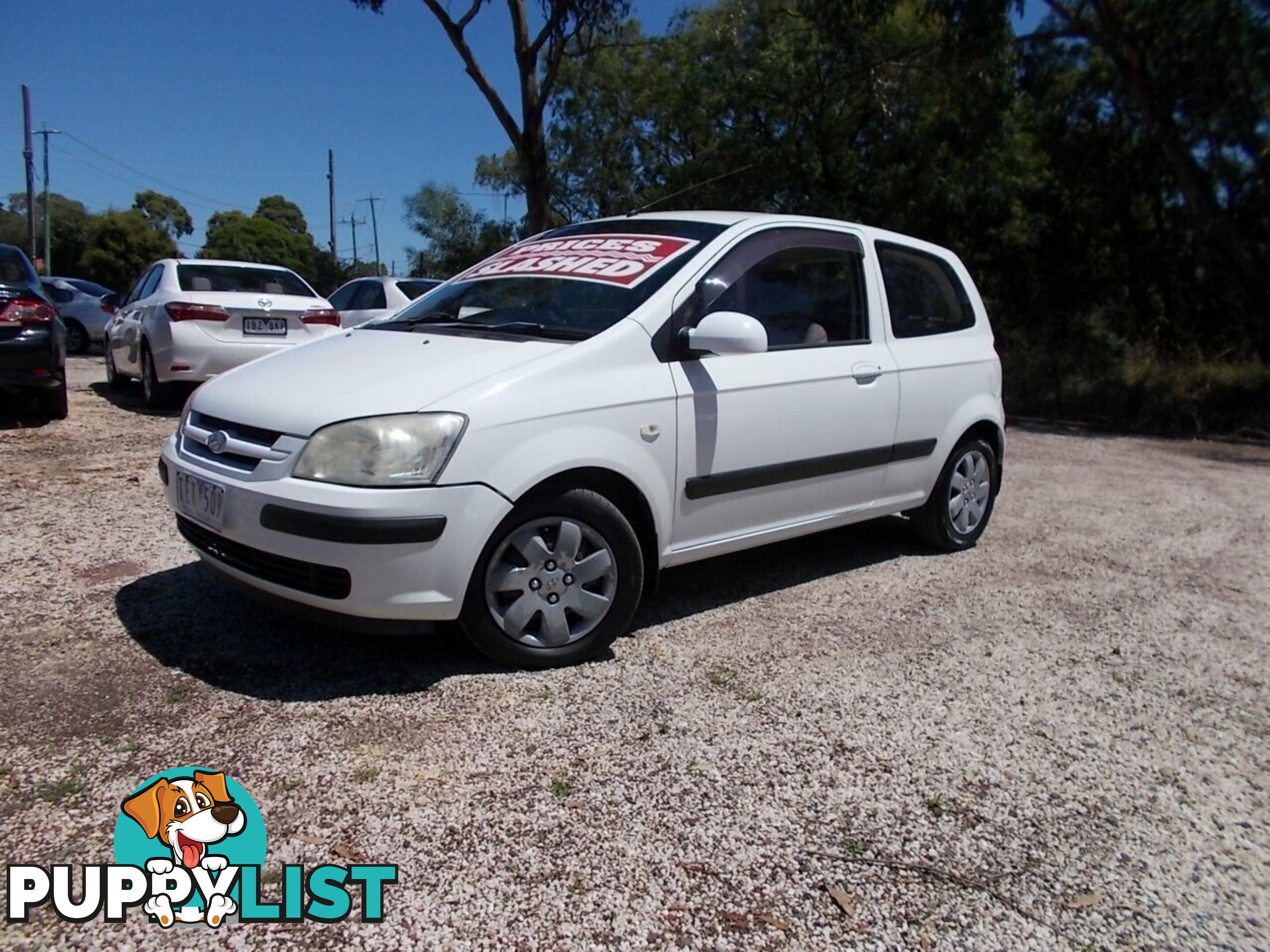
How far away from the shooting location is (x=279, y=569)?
3.14 meters

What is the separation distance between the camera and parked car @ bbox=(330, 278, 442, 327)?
37.8ft

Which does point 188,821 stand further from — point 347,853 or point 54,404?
point 54,404

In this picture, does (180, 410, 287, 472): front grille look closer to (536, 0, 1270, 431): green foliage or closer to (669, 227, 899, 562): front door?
(669, 227, 899, 562): front door

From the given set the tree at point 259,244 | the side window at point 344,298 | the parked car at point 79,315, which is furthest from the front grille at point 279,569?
the tree at point 259,244

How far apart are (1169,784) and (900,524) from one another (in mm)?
3033

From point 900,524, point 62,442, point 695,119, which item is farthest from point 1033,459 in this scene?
point 695,119

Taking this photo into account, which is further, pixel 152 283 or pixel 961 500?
pixel 152 283

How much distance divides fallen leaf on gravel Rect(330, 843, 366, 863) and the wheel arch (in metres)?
1.20

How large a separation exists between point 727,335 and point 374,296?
30.4 ft

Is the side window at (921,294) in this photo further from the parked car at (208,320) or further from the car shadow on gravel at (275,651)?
the parked car at (208,320)

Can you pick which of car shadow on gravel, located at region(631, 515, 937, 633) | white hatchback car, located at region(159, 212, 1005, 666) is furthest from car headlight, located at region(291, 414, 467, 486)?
car shadow on gravel, located at region(631, 515, 937, 633)

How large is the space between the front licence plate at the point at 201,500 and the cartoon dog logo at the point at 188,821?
91 centimetres

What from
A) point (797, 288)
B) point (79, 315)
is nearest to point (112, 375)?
point (79, 315)

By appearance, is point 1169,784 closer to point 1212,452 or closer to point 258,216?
point 1212,452
